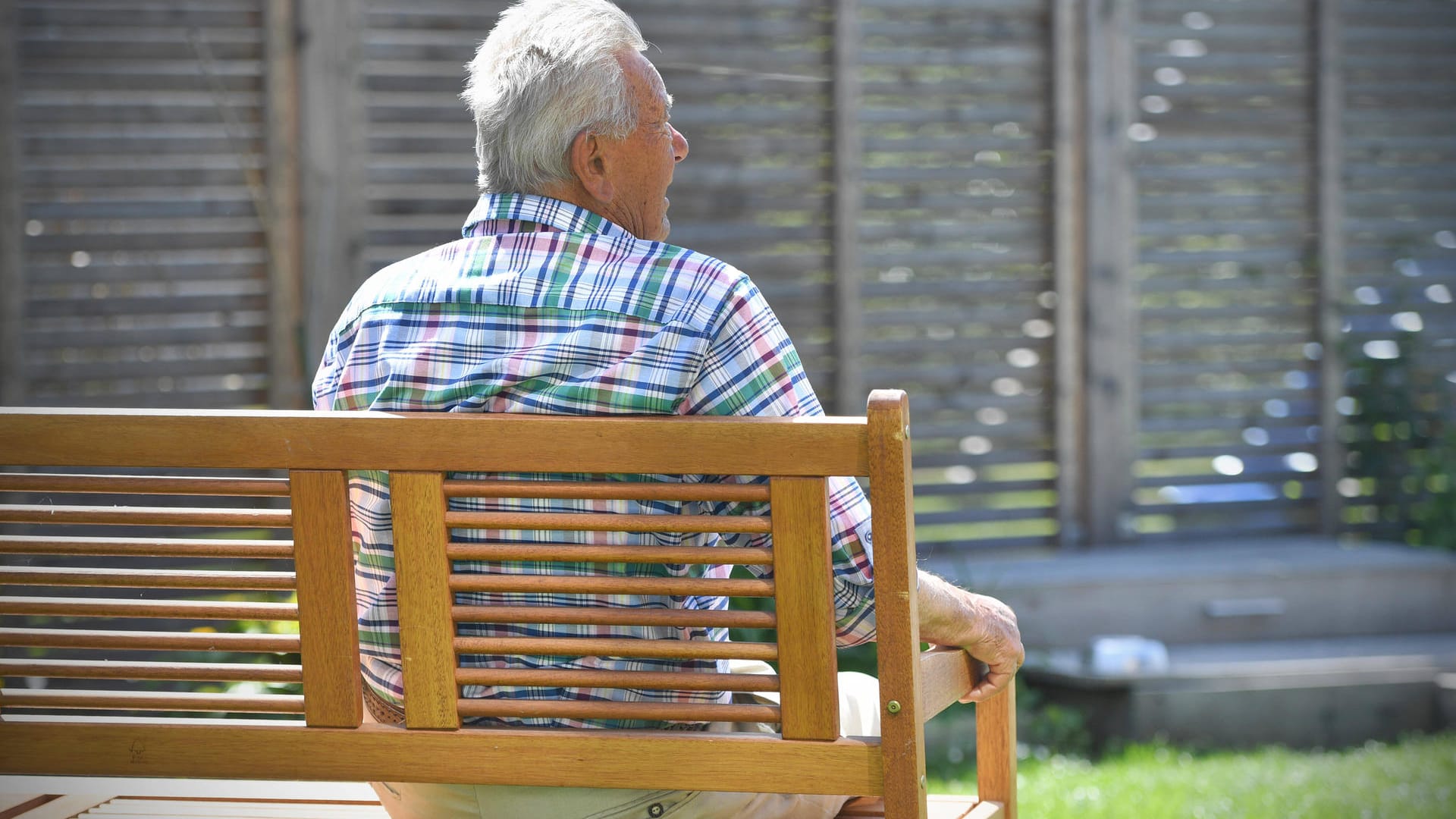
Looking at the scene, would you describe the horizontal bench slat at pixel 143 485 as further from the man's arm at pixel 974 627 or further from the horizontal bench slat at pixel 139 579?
the man's arm at pixel 974 627

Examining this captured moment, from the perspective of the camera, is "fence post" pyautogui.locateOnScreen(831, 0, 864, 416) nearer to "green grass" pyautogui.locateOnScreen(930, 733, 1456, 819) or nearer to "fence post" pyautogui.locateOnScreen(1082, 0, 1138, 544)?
"fence post" pyautogui.locateOnScreen(1082, 0, 1138, 544)

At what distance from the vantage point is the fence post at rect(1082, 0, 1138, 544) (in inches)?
213

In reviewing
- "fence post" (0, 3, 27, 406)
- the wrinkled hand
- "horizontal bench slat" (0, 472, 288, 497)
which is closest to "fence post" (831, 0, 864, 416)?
"fence post" (0, 3, 27, 406)

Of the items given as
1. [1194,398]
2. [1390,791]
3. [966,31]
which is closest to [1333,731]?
[1390,791]

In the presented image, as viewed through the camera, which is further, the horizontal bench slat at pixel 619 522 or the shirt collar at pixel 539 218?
the shirt collar at pixel 539 218

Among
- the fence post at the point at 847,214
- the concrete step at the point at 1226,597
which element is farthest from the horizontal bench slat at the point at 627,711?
the fence post at the point at 847,214

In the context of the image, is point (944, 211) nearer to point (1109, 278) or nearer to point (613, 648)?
point (1109, 278)

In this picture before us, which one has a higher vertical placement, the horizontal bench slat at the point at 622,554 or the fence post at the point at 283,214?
the fence post at the point at 283,214

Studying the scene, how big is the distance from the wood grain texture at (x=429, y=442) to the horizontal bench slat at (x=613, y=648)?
17 cm

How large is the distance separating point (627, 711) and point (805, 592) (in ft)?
0.72

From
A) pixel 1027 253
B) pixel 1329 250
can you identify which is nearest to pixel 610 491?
pixel 1027 253

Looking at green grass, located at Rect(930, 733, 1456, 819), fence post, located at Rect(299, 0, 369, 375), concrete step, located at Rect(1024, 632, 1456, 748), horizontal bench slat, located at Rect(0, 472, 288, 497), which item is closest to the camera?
horizontal bench slat, located at Rect(0, 472, 288, 497)

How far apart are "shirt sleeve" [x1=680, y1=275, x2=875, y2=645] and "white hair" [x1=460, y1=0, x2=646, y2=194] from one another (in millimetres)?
284

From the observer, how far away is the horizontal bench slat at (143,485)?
146cm
